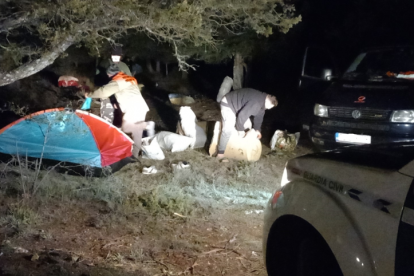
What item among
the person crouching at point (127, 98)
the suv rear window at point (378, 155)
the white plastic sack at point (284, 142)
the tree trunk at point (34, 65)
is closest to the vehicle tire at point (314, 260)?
the suv rear window at point (378, 155)

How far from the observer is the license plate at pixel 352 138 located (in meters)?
6.58

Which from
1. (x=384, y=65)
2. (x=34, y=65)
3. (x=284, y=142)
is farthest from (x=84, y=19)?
A: (x=384, y=65)

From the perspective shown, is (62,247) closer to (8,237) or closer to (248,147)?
(8,237)

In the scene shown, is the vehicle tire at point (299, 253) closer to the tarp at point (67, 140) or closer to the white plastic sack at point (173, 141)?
the tarp at point (67, 140)

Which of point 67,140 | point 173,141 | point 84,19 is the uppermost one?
point 84,19

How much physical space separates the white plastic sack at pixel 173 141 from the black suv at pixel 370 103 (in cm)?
218

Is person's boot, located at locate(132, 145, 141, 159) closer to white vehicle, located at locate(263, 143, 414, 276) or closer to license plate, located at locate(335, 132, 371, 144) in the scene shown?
license plate, located at locate(335, 132, 371, 144)

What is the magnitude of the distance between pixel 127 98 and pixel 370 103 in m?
3.72

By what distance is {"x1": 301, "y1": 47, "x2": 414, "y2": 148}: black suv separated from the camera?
6355 mm

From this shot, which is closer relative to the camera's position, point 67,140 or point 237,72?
point 67,140

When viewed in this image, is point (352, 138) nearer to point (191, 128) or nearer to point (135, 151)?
point (191, 128)

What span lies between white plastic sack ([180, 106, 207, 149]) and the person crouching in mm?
910

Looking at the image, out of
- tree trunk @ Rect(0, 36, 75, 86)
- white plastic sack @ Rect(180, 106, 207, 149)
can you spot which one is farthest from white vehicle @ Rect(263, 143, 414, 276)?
white plastic sack @ Rect(180, 106, 207, 149)

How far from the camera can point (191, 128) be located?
7.70 metres
